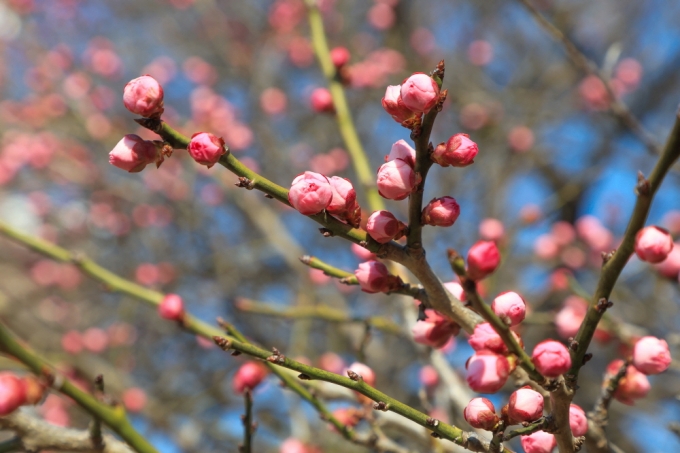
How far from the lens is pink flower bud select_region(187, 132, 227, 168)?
1.04 meters

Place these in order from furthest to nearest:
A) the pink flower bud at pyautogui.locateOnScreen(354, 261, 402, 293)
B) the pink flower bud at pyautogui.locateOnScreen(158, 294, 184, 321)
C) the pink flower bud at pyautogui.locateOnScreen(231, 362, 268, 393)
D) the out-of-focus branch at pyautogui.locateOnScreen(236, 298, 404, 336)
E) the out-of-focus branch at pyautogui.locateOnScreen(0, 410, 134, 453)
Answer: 1. the out-of-focus branch at pyautogui.locateOnScreen(236, 298, 404, 336)
2. the pink flower bud at pyautogui.locateOnScreen(231, 362, 268, 393)
3. the pink flower bud at pyautogui.locateOnScreen(158, 294, 184, 321)
4. the out-of-focus branch at pyautogui.locateOnScreen(0, 410, 134, 453)
5. the pink flower bud at pyautogui.locateOnScreen(354, 261, 402, 293)

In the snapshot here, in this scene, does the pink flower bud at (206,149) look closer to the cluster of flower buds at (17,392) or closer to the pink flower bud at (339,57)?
the cluster of flower buds at (17,392)

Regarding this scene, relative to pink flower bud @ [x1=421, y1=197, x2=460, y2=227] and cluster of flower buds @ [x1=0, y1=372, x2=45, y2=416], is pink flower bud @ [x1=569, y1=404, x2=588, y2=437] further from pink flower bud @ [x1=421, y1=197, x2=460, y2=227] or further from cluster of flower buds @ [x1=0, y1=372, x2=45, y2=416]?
cluster of flower buds @ [x1=0, y1=372, x2=45, y2=416]

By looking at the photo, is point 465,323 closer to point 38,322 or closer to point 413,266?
point 413,266

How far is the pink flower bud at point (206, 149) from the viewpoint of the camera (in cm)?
104

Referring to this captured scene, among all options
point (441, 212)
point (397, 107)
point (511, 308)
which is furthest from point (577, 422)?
point (397, 107)

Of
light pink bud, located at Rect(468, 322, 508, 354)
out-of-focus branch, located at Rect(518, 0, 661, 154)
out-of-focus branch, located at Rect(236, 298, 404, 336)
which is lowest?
light pink bud, located at Rect(468, 322, 508, 354)

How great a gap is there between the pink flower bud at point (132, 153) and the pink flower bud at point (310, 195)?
313 mm

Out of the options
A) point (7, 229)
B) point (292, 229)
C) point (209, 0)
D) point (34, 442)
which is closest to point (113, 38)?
point (209, 0)

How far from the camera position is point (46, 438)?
134 centimetres

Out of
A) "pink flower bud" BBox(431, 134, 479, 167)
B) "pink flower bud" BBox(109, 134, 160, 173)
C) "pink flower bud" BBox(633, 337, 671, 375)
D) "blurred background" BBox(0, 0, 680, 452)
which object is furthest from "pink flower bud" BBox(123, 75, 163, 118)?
"blurred background" BBox(0, 0, 680, 452)

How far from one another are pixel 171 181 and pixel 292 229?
1550mm

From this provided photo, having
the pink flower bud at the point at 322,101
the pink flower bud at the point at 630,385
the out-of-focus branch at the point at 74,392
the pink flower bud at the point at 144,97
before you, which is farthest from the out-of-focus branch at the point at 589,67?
the out-of-focus branch at the point at 74,392

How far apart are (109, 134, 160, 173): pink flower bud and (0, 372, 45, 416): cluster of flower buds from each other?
19.5 inches
